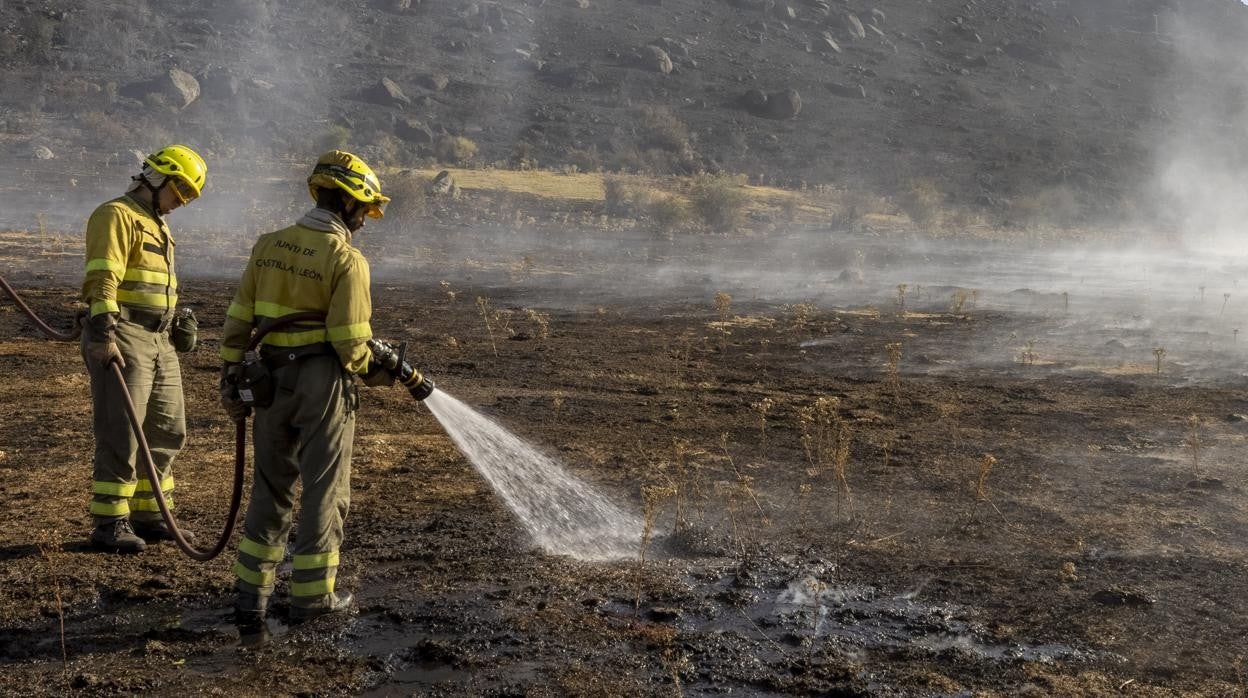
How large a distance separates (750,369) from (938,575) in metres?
5.75

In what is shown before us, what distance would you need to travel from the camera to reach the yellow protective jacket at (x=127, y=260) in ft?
17.4

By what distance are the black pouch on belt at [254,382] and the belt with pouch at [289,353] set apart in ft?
0.13

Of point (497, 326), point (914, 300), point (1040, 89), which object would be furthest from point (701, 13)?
point (497, 326)

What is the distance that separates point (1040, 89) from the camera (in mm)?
58000

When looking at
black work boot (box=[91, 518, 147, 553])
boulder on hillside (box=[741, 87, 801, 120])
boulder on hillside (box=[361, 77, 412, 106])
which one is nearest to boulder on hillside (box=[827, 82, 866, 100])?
boulder on hillside (box=[741, 87, 801, 120])

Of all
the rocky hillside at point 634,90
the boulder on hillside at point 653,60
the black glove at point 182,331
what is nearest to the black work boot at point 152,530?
the black glove at point 182,331

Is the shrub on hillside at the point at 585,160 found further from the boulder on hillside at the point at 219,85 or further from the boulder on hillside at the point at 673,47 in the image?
the boulder on hillside at the point at 673,47

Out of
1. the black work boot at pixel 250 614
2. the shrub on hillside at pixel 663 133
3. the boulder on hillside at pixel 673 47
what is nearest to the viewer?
the black work boot at pixel 250 614

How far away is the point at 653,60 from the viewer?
175 feet

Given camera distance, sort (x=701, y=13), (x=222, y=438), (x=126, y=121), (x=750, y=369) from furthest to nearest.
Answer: (x=701, y=13) < (x=126, y=121) < (x=750, y=369) < (x=222, y=438)

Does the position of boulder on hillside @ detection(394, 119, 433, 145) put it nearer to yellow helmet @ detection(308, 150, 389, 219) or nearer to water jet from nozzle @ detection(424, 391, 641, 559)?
water jet from nozzle @ detection(424, 391, 641, 559)

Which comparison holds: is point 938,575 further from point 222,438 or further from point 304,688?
point 222,438

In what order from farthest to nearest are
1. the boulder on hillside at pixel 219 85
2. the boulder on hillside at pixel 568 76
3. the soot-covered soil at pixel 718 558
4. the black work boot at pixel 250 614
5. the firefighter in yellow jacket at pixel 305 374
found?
the boulder on hillside at pixel 568 76
the boulder on hillside at pixel 219 85
the black work boot at pixel 250 614
the firefighter in yellow jacket at pixel 305 374
the soot-covered soil at pixel 718 558

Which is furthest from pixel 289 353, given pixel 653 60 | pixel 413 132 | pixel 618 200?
pixel 653 60
